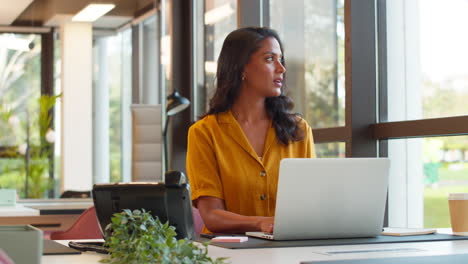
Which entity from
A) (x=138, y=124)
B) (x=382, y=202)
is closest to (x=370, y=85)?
(x=382, y=202)

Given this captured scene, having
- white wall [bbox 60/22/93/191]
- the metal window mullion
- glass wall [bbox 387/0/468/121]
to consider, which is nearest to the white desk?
glass wall [bbox 387/0/468/121]

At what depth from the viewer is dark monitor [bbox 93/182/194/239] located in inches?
78.1

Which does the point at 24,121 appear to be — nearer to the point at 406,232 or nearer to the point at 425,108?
the point at 425,108

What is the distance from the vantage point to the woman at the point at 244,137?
9.50ft

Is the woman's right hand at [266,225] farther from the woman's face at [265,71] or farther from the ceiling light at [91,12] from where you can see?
the ceiling light at [91,12]

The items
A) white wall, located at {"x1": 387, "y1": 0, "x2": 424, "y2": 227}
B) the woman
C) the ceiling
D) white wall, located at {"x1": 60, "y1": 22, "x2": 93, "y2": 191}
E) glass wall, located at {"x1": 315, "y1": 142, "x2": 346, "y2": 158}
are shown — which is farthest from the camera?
white wall, located at {"x1": 60, "y1": 22, "x2": 93, "y2": 191}

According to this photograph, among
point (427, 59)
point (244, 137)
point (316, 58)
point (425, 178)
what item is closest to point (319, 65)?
point (316, 58)

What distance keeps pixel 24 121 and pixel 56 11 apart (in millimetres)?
1303

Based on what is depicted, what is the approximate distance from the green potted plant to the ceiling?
6.95 metres

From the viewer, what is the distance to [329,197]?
7.50 feet

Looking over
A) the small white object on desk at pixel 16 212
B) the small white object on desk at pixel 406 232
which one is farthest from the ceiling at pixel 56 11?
the small white object on desk at pixel 406 232

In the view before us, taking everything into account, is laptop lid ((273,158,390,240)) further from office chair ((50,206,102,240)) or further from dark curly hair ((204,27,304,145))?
office chair ((50,206,102,240))

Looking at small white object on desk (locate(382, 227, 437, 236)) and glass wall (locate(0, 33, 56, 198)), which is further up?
glass wall (locate(0, 33, 56, 198))

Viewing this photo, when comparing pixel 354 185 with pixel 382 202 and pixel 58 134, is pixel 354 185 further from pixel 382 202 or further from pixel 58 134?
pixel 58 134
